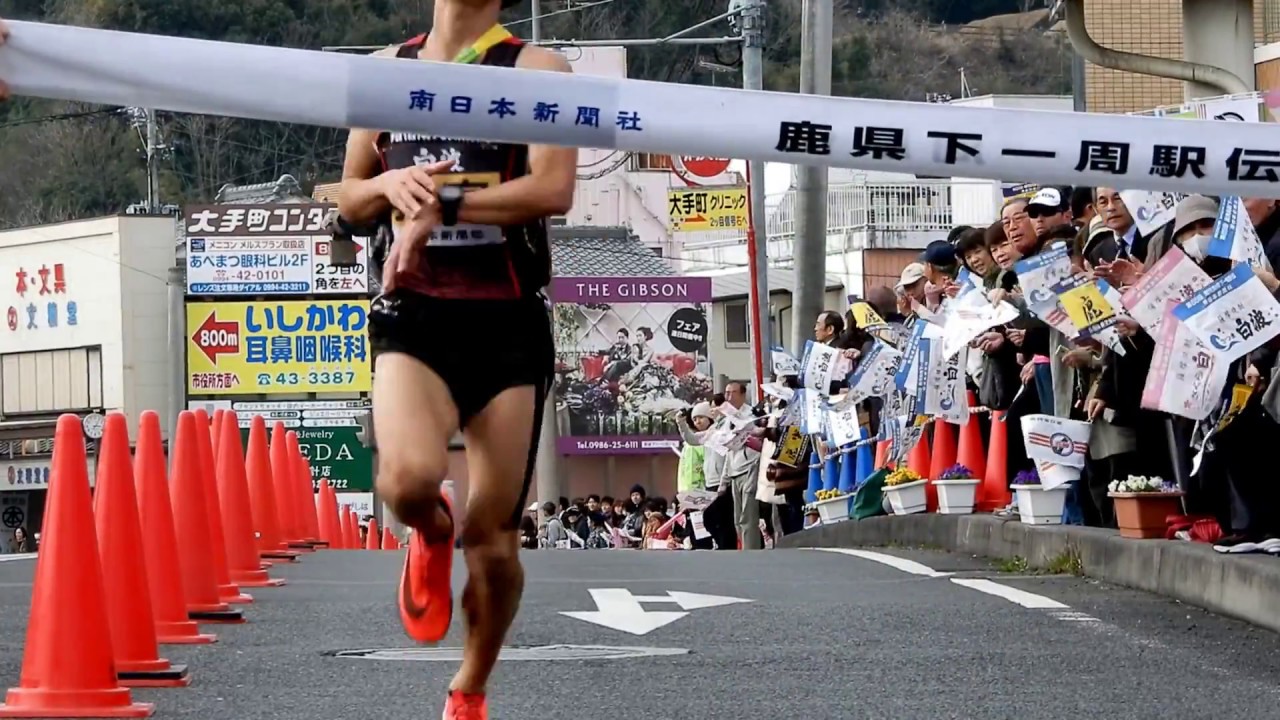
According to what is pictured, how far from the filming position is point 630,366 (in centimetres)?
5459

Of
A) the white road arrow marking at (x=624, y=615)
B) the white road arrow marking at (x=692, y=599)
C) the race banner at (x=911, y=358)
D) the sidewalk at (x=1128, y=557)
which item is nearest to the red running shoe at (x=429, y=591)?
the white road arrow marking at (x=624, y=615)

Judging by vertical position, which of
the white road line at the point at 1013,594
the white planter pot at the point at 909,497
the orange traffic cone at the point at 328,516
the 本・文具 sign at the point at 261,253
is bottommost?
the orange traffic cone at the point at 328,516

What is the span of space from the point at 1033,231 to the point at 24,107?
57.4 meters

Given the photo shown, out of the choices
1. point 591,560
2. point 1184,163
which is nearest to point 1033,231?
point 591,560

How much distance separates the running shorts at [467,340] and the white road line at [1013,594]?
4.69m

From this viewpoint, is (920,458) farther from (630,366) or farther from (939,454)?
(630,366)

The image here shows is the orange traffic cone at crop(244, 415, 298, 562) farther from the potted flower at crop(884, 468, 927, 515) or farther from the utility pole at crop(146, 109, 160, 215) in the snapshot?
the utility pole at crop(146, 109, 160, 215)

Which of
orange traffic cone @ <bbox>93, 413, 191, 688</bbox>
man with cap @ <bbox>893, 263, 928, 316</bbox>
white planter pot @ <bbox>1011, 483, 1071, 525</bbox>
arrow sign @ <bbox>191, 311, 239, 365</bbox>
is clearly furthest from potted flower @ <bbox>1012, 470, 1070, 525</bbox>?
arrow sign @ <bbox>191, 311, 239, 365</bbox>

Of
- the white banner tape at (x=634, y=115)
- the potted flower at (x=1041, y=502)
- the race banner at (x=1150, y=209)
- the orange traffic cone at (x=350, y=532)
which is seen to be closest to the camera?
the white banner tape at (x=634, y=115)

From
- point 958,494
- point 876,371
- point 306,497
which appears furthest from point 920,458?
point 306,497

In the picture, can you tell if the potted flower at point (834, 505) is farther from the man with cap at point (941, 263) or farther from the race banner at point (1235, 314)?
the race banner at point (1235, 314)

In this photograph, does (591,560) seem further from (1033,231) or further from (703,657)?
(703,657)

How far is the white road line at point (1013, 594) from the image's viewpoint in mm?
10102

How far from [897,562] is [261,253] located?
1735 inches
